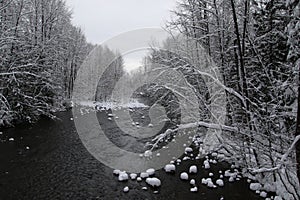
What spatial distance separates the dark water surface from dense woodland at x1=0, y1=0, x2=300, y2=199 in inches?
57.1

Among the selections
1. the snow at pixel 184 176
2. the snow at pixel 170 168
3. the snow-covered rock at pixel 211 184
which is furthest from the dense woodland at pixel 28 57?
the snow-covered rock at pixel 211 184

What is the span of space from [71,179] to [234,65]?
8.19 metres

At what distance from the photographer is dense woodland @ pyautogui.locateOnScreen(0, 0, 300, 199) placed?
6.65m

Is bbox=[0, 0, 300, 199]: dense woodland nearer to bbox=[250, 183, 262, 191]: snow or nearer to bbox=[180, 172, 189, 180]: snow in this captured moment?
bbox=[250, 183, 262, 191]: snow

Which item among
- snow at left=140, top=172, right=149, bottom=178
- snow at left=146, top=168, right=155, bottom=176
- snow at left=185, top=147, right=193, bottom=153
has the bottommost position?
snow at left=140, top=172, right=149, bottom=178

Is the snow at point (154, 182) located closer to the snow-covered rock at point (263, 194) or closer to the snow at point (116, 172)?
the snow at point (116, 172)

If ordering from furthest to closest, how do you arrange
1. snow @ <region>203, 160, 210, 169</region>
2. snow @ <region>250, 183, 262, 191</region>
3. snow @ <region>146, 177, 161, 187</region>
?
snow @ <region>203, 160, 210, 169</region>
snow @ <region>146, 177, 161, 187</region>
snow @ <region>250, 183, 262, 191</region>

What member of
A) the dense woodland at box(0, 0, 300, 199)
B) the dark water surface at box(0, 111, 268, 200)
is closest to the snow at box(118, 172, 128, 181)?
the dark water surface at box(0, 111, 268, 200)

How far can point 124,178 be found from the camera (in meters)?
8.66

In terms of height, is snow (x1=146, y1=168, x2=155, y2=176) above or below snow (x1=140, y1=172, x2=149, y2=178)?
above

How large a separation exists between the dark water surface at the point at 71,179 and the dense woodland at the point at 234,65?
1.45 metres

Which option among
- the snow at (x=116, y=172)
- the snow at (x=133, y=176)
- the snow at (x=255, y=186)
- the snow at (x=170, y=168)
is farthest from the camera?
the snow at (x=170, y=168)

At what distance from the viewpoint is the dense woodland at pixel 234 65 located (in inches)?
262

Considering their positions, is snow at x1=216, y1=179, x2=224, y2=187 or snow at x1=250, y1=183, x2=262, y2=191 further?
snow at x1=216, y1=179, x2=224, y2=187
